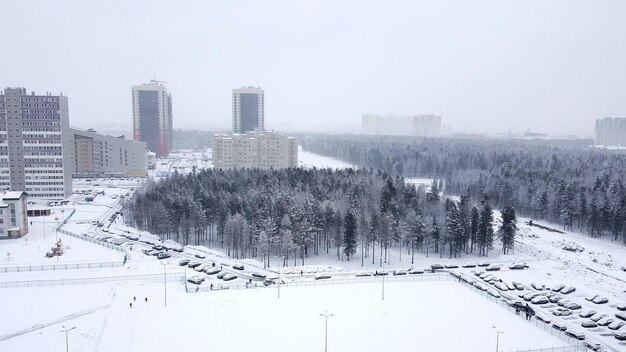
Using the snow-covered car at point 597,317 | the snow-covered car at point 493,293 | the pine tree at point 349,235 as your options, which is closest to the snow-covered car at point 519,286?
the snow-covered car at point 493,293

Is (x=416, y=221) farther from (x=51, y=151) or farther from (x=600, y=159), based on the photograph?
(x=600, y=159)

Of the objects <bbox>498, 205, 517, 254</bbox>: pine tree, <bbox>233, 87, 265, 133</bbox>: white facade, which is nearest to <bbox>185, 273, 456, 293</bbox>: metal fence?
<bbox>498, 205, 517, 254</bbox>: pine tree

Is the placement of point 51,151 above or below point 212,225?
above

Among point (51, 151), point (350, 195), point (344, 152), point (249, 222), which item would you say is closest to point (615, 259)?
point (350, 195)

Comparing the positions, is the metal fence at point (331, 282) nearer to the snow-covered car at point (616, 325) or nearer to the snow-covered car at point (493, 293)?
the snow-covered car at point (493, 293)

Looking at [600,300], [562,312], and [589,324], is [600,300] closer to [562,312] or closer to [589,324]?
[562,312]
